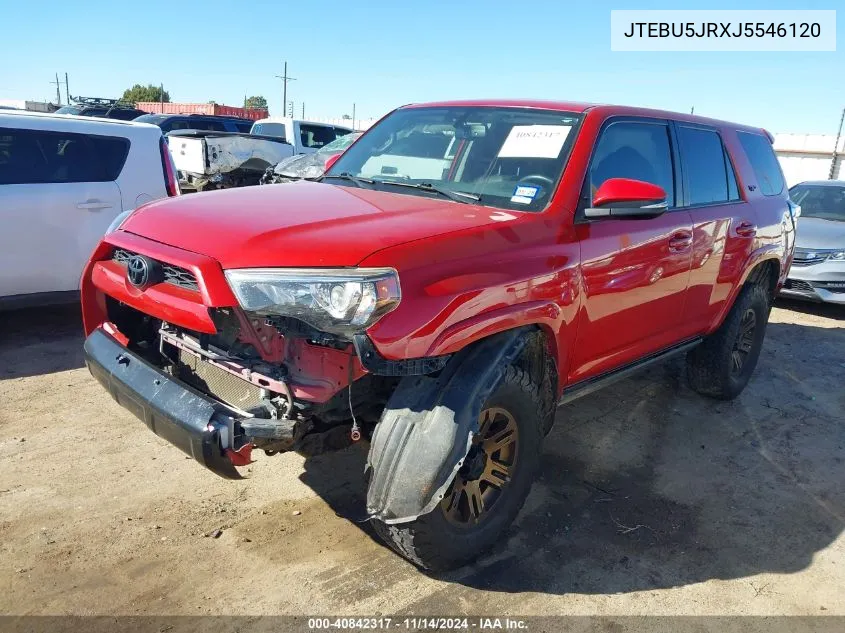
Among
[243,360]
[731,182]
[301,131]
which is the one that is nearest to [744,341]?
[731,182]

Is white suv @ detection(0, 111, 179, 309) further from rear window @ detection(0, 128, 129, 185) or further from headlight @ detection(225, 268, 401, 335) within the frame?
headlight @ detection(225, 268, 401, 335)

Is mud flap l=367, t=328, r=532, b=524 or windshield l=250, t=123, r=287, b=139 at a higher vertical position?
windshield l=250, t=123, r=287, b=139

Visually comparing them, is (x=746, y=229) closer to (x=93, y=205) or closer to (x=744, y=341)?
(x=744, y=341)

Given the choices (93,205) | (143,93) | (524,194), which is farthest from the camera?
(143,93)

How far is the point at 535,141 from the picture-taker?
3354 millimetres

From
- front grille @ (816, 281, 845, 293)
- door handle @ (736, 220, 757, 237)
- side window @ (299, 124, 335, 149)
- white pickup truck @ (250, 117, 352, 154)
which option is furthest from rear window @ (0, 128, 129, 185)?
side window @ (299, 124, 335, 149)

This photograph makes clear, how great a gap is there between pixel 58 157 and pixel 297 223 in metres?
3.70

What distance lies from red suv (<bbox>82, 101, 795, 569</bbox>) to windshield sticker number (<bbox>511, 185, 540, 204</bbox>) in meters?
0.02

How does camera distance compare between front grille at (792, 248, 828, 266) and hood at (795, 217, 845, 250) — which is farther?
hood at (795, 217, 845, 250)

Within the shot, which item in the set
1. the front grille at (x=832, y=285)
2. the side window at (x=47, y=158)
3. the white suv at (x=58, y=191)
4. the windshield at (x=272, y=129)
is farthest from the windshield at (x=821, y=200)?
the windshield at (x=272, y=129)

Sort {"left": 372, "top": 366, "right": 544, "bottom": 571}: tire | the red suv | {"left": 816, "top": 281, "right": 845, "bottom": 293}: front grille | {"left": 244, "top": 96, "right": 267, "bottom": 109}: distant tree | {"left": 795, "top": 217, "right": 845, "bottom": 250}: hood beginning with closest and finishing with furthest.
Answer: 1. the red suv
2. {"left": 372, "top": 366, "right": 544, "bottom": 571}: tire
3. {"left": 816, "top": 281, "right": 845, "bottom": 293}: front grille
4. {"left": 795, "top": 217, "right": 845, "bottom": 250}: hood
5. {"left": 244, "top": 96, "right": 267, "bottom": 109}: distant tree

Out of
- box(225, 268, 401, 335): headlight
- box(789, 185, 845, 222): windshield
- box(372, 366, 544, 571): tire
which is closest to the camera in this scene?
box(225, 268, 401, 335): headlight

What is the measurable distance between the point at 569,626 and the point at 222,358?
170 cm

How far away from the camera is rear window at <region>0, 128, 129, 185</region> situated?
16.9 feet
